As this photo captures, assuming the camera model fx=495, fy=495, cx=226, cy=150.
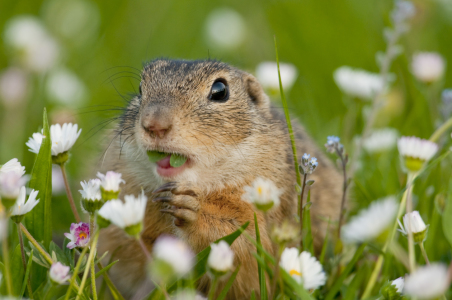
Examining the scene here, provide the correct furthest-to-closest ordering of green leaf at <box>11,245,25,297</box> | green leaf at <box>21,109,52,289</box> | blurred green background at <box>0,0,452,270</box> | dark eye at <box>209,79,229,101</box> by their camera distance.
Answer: blurred green background at <box>0,0,452,270</box> < dark eye at <box>209,79,229,101</box> < green leaf at <box>21,109,52,289</box> < green leaf at <box>11,245,25,297</box>

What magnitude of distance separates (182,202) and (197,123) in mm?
517

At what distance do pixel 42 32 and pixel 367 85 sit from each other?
4.22m

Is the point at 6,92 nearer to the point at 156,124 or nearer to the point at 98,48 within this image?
the point at 98,48

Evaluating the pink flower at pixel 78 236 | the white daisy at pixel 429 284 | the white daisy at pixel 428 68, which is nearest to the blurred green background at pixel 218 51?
the white daisy at pixel 428 68

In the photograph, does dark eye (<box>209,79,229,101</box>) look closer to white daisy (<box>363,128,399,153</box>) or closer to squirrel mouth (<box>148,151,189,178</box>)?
squirrel mouth (<box>148,151,189,178</box>)

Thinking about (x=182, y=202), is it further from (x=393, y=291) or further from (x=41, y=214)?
(x=393, y=291)

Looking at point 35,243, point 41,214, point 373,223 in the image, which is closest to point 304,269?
point 373,223

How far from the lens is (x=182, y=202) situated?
2.88 meters

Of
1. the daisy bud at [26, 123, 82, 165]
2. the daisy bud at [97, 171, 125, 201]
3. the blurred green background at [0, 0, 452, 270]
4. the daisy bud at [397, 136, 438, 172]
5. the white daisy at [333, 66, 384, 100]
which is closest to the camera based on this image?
the daisy bud at [97, 171, 125, 201]

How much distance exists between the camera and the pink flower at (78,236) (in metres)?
2.40

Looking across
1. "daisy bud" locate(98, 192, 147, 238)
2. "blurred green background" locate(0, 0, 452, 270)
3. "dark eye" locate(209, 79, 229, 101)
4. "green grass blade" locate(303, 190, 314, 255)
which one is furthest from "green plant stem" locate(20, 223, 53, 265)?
"blurred green background" locate(0, 0, 452, 270)

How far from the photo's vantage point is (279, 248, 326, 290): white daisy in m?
2.25

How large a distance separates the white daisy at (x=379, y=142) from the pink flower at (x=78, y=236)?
9.80 ft

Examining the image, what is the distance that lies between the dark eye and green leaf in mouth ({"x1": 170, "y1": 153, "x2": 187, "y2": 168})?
59 centimetres
